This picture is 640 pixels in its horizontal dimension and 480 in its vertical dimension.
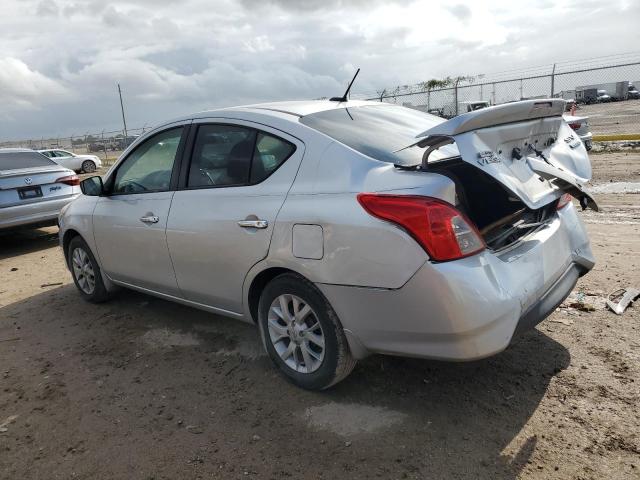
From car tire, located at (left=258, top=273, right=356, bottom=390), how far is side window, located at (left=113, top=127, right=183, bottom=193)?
4.47ft

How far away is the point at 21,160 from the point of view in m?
8.48

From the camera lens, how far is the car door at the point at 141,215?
3975 millimetres

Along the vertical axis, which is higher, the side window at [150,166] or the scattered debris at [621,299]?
the side window at [150,166]

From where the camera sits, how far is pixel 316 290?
2961 mm

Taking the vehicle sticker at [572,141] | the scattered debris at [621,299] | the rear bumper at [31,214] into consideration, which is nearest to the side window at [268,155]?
the vehicle sticker at [572,141]

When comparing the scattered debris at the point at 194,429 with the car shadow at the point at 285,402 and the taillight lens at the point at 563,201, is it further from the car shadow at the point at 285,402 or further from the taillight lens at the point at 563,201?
the taillight lens at the point at 563,201

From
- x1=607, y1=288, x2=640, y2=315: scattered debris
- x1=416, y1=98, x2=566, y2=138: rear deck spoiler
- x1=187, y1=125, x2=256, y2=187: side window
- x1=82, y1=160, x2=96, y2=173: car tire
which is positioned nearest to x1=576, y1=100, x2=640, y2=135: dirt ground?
x1=607, y1=288, x2=640, y2=315: scattered debris

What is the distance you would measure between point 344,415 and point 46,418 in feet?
5.95

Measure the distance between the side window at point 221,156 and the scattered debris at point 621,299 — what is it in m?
2.86

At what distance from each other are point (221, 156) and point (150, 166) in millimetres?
969

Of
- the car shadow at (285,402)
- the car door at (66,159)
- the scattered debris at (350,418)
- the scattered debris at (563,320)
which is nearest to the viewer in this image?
the car shadow at (285,402)

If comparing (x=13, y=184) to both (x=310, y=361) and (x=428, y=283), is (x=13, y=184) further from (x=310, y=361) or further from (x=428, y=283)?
(x=428, y=283)

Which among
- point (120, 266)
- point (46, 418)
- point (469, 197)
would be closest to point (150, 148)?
point (120, 266)

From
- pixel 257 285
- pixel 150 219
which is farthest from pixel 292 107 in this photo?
pixel 150 219
